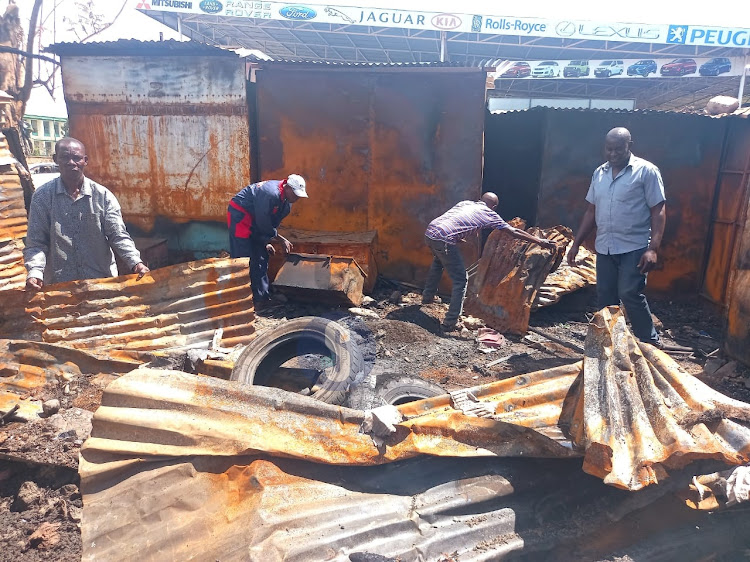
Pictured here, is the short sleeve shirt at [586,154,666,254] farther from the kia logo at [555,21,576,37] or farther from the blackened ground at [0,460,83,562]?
the kia logo at [555,21,576,37]

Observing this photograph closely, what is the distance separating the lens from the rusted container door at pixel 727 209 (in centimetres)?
664

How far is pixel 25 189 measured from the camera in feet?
22.5

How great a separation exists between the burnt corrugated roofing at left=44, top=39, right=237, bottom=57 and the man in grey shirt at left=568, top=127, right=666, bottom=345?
535 centimetres

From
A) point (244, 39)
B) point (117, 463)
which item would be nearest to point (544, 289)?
point (117, 463)

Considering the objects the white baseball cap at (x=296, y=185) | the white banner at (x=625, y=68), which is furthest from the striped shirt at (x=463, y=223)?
the white banner at (x=625, y=68)

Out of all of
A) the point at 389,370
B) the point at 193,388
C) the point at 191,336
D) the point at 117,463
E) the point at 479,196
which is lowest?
the point at 389,370

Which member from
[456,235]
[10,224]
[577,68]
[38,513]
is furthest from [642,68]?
[38,513]

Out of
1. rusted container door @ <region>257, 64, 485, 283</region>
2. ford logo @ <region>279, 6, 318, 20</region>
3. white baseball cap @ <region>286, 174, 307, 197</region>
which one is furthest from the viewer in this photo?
ford logo @ <region>279, 6, 318, 20</region>

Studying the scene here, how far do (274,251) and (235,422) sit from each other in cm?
419

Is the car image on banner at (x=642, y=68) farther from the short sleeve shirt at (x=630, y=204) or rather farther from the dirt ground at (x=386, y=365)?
the short sleeve shirt at (x=630, y=204)

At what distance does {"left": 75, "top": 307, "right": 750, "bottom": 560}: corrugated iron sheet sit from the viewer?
6.43ft

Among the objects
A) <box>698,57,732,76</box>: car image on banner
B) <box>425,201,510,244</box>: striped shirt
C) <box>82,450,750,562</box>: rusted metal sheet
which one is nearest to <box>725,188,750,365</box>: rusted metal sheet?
<box>425,201,510,244</box>: striped shirt

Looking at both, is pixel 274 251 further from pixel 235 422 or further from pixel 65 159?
pixel 235 422

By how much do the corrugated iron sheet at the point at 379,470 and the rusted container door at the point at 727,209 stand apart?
5357mm
